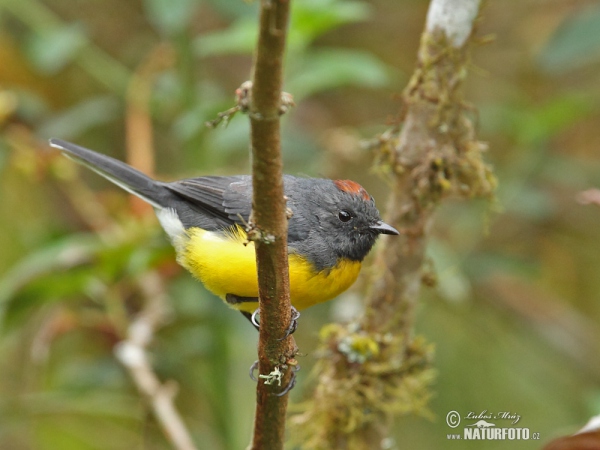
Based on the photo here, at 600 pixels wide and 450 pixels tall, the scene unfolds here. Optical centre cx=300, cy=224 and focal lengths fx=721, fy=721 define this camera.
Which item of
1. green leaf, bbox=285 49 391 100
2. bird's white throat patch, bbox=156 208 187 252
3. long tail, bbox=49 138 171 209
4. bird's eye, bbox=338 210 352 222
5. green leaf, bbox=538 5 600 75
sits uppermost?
green leaf, bbox=538 5 600 75

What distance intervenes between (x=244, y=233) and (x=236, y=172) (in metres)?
1.13

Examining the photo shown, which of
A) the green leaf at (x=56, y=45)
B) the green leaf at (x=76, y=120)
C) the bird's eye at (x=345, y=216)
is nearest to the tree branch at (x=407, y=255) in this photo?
the bird's eye at (x=345, y=216)

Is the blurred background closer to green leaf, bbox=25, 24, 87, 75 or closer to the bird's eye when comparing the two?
green leaf, bbox=25, 24, 87, 75

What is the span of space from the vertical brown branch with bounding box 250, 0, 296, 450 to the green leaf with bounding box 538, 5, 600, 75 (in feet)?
8.36

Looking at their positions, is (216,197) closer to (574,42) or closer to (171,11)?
(171,11)

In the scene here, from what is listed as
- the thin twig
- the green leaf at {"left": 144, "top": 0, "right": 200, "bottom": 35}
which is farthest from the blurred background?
the thin twig

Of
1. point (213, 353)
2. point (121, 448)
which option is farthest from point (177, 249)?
point (121, 448)

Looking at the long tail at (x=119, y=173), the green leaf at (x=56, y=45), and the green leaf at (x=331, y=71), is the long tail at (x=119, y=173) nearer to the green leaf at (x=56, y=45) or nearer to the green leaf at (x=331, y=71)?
the green leaf at (x=56, y=45)

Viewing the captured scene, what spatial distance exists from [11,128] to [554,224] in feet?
12.4

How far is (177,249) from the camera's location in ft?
11.4

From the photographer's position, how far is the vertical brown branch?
152cm

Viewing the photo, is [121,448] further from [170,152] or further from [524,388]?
[524,388]

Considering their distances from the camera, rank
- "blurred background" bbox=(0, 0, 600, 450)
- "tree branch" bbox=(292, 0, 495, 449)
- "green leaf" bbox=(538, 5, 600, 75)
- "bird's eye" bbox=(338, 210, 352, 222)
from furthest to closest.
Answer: "green leaf" bbox=(538, 5, 600, 75)
"blurred background" bbox=(0, 0, 600, 450)
"bird's eye" bbox=(338, 210, 352, 222)
"tree branch" bbox=(292, 0, 495, 449)

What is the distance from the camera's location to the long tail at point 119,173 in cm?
355
